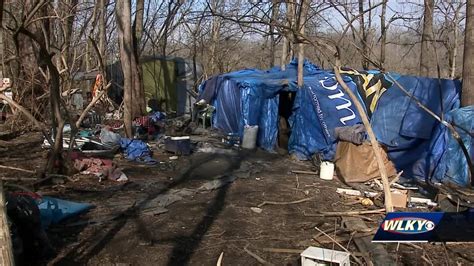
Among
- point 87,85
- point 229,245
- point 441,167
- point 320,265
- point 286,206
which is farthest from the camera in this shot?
point 87,85

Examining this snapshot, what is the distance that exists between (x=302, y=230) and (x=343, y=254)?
63.2 inches

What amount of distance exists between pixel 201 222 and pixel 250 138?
7.12m

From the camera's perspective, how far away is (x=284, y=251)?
209 inches

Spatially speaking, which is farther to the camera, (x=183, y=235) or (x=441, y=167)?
(x=441, y=167)

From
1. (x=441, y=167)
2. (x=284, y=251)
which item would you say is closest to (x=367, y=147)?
(x=441, y=167)

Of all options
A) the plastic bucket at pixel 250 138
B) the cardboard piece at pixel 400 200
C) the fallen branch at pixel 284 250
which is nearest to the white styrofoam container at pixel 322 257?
the fallen branch at pixel 284 250

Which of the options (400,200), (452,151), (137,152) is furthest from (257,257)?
(137,152)

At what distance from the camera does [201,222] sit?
21.1 ft

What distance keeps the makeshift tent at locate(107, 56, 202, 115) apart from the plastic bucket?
33.1 feet

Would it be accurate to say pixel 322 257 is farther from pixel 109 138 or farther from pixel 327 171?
pixel 109 138

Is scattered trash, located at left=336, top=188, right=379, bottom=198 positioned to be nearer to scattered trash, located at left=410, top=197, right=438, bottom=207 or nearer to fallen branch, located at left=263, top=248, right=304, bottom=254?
scattered trash, located at left=410, top=197, right=438, bottom=207

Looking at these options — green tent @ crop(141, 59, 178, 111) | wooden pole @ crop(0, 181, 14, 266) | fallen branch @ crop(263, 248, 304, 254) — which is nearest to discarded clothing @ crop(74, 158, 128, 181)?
fallen branch @ crop(263, 248, 304, 254)

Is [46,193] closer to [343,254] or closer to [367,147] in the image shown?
[343,254]

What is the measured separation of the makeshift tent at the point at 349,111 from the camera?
1021 centimetres
